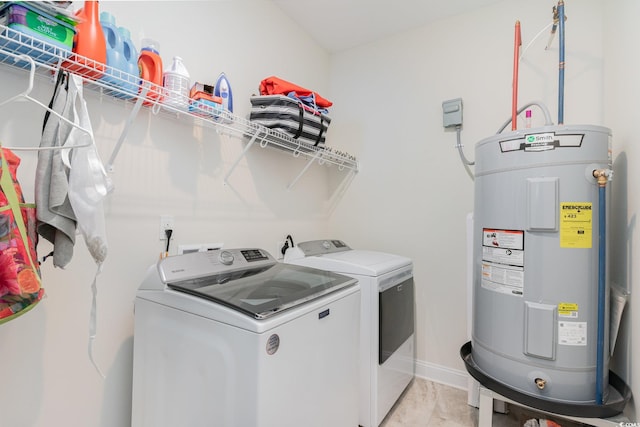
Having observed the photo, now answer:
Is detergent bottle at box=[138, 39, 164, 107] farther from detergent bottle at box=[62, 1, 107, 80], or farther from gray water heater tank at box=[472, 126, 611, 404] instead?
gray water heater tank at box=[472, 126, 611, 404]

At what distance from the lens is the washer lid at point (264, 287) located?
3.62 ft

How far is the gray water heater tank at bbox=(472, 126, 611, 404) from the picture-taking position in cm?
130

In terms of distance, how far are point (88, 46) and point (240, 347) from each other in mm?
1186

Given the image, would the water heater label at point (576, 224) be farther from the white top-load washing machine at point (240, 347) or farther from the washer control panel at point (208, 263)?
the washer control panel at point (208, 263)

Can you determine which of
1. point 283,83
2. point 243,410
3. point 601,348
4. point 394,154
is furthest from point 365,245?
point 243,410

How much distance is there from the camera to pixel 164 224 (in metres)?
1.58

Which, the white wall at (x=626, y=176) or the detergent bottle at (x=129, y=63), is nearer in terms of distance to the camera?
the detergent bottle at (x=129, y=63)

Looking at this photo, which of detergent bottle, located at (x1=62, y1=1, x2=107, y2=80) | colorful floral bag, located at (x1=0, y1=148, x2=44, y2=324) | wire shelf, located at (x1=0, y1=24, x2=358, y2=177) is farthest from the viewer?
detergent bottle, located at (x1=62, y1=1, x2=107, y2=80)

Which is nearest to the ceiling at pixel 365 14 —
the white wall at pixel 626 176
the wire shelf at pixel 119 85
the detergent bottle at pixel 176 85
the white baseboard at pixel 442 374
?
the white wall at pixel 626 176

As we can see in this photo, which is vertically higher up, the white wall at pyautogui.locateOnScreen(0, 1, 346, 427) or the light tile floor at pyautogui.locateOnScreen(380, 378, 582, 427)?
the white wall at pyautogui.locateOnScreen(0, 1, 346, 427)

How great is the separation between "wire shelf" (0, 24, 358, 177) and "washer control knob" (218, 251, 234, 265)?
2.10 ft

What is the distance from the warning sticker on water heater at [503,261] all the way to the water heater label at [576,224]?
0.16 meters

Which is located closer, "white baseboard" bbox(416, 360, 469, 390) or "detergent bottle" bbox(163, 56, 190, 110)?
"detergent bottle" bbox(163, 56, 190, 110)

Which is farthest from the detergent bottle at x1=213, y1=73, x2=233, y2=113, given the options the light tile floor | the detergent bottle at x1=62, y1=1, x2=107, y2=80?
the light tile floor
